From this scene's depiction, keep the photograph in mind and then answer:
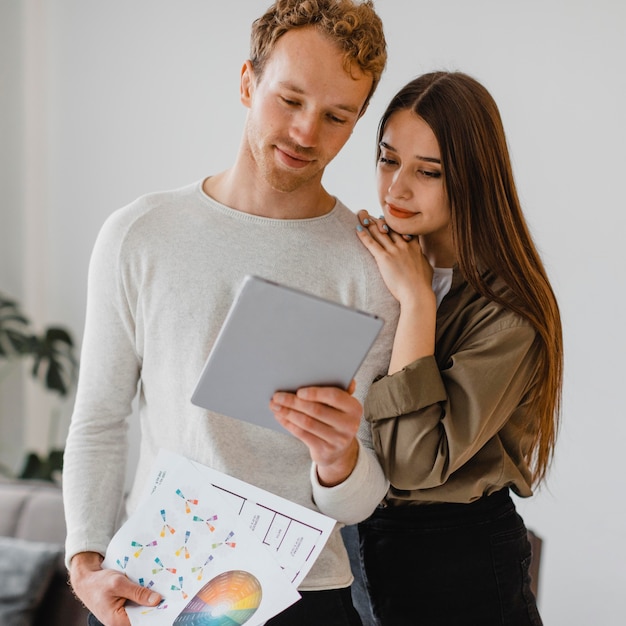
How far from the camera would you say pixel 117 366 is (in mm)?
1250

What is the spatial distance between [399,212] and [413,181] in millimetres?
56

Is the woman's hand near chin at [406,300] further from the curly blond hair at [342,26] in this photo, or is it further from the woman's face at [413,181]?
the curly blond hair at [342,26]

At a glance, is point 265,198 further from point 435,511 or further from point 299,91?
point 435,511

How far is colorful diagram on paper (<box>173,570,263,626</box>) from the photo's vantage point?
114 centimetres

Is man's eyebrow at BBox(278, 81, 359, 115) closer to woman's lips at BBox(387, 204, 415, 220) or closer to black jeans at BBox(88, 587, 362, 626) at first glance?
woman's lips at BBox(387, 204, 415, 220)

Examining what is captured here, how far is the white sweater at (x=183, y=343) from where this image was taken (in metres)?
1.21

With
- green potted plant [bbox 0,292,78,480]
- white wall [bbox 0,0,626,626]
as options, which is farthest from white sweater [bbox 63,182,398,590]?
green potted plant [bbox 0,292,78,480]

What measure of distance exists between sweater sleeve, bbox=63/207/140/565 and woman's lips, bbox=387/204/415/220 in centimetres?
45

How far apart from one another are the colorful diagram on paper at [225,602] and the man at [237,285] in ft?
0.19

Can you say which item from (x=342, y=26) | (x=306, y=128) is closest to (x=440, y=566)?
(x=306, y=128)

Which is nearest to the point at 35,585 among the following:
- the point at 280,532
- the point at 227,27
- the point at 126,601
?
the point at 126,601

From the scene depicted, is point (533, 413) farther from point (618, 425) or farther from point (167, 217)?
point (618, 425)

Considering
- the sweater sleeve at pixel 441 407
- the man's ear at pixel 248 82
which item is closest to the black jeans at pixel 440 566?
the sweater sleeve at pixel 441 407

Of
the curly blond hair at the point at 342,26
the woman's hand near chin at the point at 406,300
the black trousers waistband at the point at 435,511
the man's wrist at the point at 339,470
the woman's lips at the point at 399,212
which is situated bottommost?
the black trousers waistband at the point at 435,511
